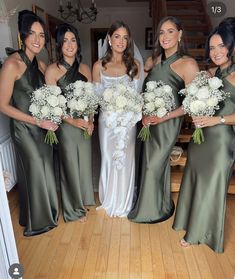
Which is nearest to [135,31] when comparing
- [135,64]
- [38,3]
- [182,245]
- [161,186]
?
[38,3]

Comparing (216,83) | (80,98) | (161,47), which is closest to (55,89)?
(80,98)

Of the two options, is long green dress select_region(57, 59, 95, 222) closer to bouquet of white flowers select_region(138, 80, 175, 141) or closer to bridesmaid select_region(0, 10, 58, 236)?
bridesmaid select_region(0, 10, 58, 236)

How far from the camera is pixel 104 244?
7.34 feet

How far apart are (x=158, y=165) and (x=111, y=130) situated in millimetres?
532

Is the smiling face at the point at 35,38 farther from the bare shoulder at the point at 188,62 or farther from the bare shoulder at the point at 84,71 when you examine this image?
the bare shoulder at the point at 188,62

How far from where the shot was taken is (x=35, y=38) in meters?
2.00

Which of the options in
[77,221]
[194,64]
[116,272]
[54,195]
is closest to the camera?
[116,272]

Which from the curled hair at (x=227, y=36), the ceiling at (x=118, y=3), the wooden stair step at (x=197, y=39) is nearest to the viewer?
the curled hair at (x=227, y=36)

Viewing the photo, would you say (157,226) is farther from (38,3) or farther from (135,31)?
(135,31)

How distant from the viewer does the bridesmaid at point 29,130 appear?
1994 millimetres

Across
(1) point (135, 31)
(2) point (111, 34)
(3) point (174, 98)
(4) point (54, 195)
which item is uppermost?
(1) point (135, 31)

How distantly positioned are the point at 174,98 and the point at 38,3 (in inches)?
130

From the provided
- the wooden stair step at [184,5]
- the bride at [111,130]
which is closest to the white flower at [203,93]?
the bride at [111,130]

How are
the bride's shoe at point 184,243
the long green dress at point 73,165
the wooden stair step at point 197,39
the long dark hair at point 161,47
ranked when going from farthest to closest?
the wooden stair step at point 197,39, the long green dress at point 73,165, the bride's shoe at point 184,243, the long dark hair at point 161,47
